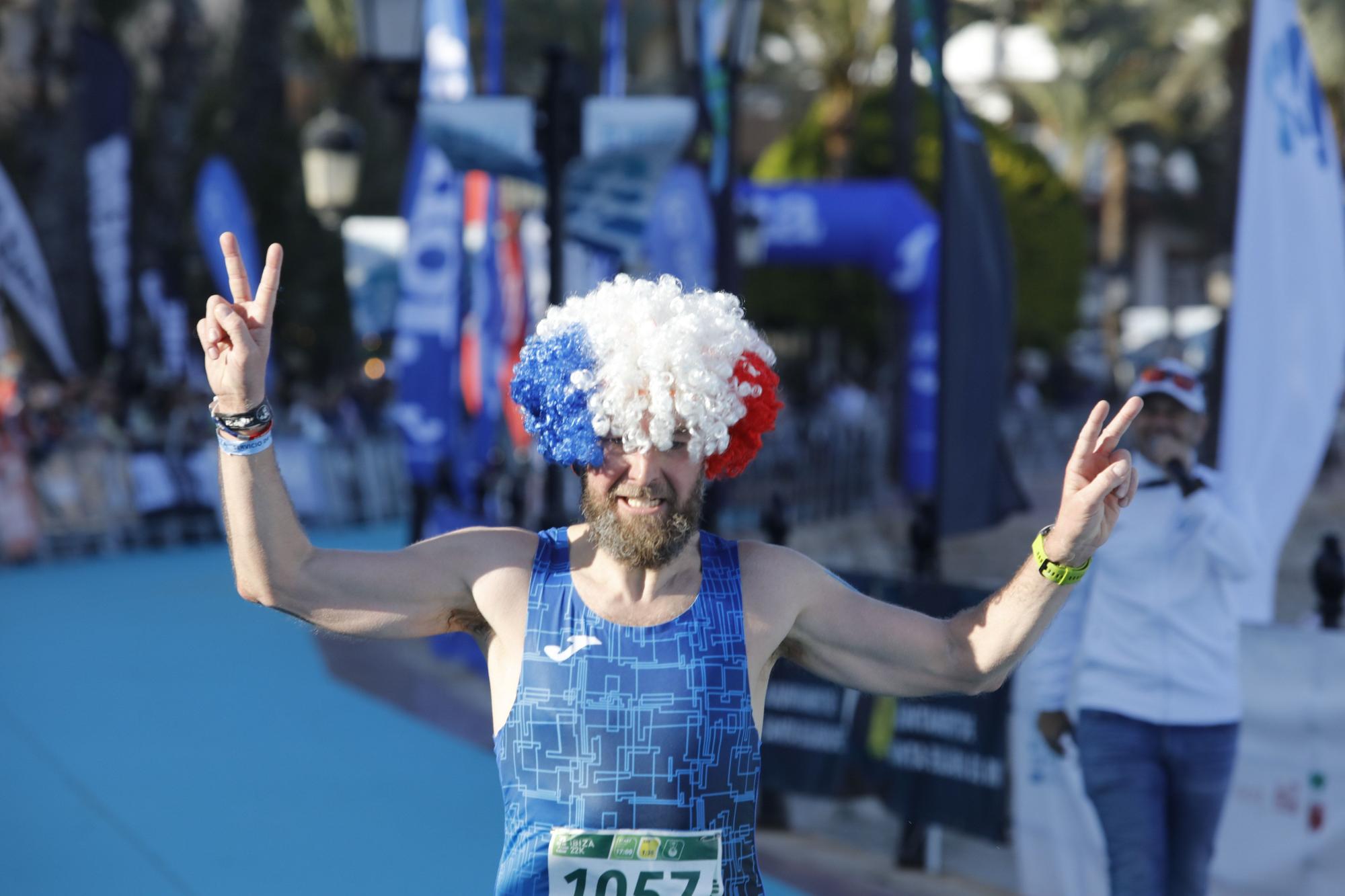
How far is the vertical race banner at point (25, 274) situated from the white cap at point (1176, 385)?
14.0 m

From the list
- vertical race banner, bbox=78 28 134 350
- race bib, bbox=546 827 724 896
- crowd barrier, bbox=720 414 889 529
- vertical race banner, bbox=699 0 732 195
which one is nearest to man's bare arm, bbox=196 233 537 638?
race bib, bbox=546 827 724 896

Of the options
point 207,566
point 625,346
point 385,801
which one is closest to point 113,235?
point 207,566

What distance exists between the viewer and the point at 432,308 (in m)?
11.8

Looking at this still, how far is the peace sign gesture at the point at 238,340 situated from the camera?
8.72ft

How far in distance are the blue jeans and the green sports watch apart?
184 centimetres

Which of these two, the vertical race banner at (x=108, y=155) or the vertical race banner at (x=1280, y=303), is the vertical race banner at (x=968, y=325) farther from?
the vertical race banner at (x=108, y=155)

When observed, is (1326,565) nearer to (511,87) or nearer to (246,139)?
(246,139)

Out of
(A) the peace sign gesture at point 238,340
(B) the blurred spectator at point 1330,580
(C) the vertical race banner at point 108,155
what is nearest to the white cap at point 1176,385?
(B) the blurred spectator at point 1330,580

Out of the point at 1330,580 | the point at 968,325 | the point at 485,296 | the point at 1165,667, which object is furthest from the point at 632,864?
the point at 485,296

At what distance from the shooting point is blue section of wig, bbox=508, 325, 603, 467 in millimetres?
2791

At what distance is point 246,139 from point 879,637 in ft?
83.8

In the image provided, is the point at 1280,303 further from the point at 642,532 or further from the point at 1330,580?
the point at 642,532

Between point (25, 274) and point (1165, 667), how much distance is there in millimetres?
15135

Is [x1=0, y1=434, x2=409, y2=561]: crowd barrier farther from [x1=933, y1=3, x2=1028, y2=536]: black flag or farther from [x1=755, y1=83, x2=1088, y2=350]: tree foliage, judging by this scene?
[x1=755, y1=83, x2=1088, y2=350]: tree foliage
